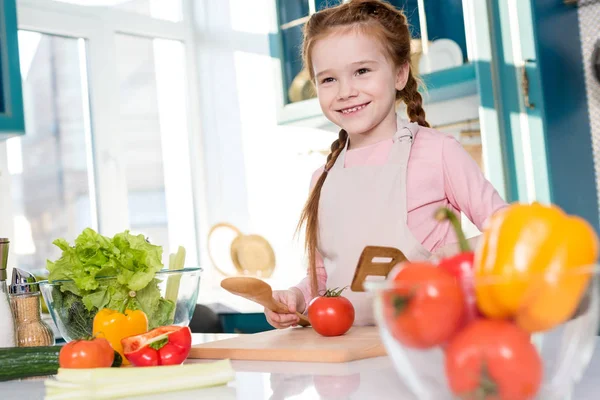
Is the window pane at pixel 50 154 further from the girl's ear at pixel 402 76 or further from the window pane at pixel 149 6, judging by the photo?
the girl's ear at pixel 402 76

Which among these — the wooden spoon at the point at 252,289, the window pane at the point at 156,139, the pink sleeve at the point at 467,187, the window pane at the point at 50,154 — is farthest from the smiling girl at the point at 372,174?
the window pane at the point at 156,139

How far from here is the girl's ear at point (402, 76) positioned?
1.62 meters

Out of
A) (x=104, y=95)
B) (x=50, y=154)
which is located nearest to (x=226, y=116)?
(x=104, y=95)

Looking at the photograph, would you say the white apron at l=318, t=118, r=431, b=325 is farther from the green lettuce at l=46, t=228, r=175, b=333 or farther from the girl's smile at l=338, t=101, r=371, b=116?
the green lettuce at l=46, t=228, r=175, b=333

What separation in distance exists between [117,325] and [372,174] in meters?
0.65

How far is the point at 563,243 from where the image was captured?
18.8 inches

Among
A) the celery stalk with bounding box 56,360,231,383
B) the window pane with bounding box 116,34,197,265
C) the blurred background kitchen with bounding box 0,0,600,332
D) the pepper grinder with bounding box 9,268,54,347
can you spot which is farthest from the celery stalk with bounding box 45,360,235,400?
the window pane with bounding box 116,34,197,265

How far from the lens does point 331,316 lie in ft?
3.74

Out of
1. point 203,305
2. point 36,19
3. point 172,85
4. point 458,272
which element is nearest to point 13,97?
point 36,19

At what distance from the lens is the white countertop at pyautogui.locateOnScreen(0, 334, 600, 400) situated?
2.42 feet

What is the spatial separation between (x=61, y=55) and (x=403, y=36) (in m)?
2.35

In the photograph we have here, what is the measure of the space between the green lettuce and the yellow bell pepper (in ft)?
2.61

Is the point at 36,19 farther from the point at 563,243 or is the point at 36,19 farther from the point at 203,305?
the point at 563,243

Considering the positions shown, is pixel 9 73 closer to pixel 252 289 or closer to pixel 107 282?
pixel 107 282
